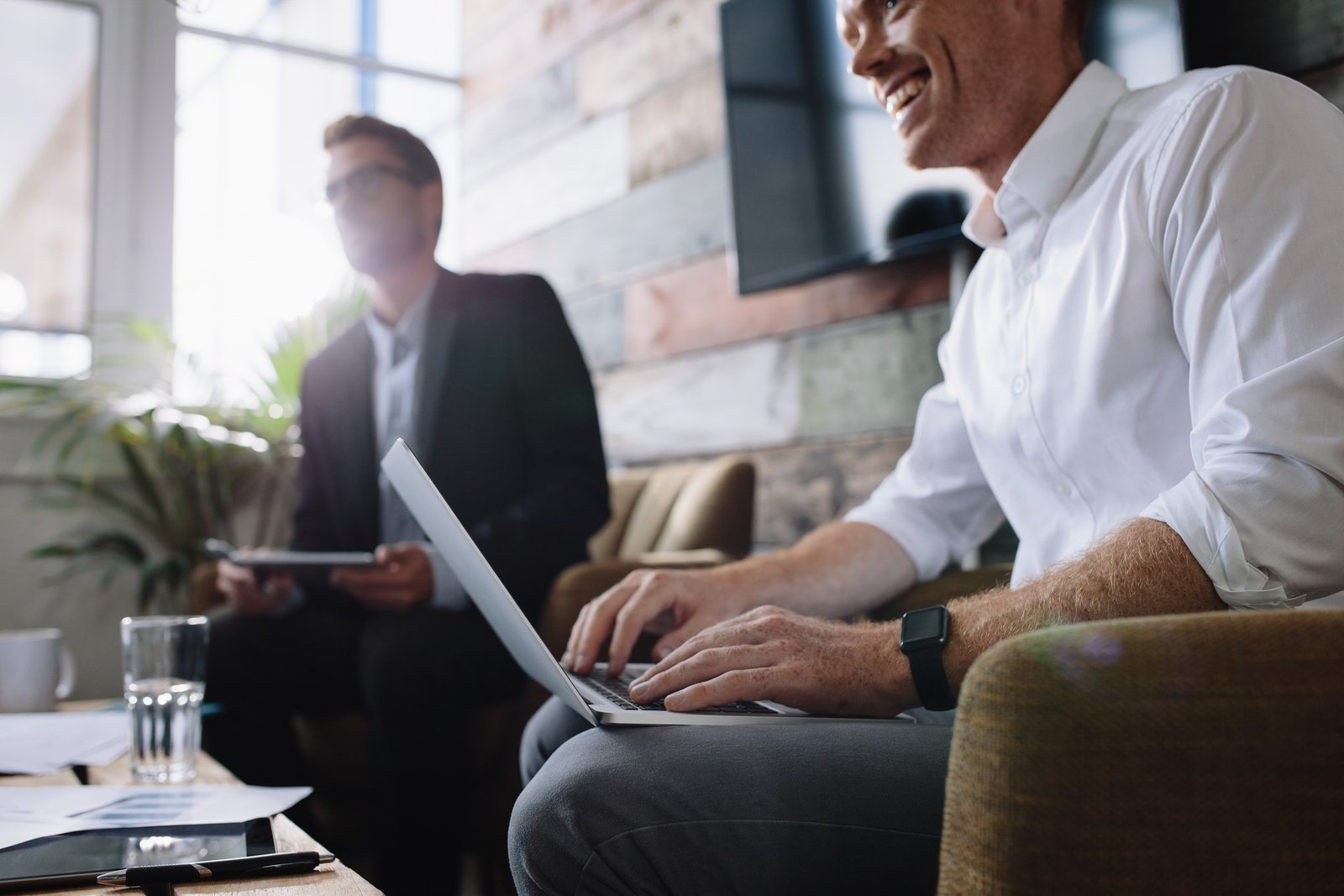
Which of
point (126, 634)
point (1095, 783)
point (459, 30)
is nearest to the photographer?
point (1095, 783)

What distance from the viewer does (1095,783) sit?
470 millimetres

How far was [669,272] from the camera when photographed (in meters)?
2.70

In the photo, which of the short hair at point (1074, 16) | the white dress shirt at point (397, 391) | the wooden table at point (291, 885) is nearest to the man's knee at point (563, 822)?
the wooden table at point (291, 885)

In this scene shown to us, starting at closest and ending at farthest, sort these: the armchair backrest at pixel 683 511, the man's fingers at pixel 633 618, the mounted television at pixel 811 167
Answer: the man's fingers at pixel 633 618 < the mounted television at pixel 811 167 < the armchair backrest at pixel 683 511

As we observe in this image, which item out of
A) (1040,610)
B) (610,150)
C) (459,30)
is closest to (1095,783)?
(1040,610)

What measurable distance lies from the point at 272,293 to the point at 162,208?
402mm

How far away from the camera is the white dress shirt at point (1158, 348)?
72 centimetres

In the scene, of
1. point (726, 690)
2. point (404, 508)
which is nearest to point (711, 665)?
point (726, 690)

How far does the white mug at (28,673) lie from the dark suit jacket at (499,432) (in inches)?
23.2

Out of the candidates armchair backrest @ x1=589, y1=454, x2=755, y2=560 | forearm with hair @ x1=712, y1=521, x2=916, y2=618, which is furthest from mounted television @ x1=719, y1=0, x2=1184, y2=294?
forearm with hair @ x1=712, y1=521, x2=916, y2=618

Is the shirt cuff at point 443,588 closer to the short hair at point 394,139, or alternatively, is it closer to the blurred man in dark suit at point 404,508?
the blurred man in dark suit at point 404,508

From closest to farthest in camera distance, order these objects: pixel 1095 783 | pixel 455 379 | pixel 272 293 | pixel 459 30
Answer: pixel 1095 783 → pixel 455 379 → pixel 272 293 → pixel 459 30

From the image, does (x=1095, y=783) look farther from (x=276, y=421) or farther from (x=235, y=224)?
(x=235, y=224)

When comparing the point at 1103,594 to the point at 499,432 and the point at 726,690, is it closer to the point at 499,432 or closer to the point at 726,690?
the point at 726,690
